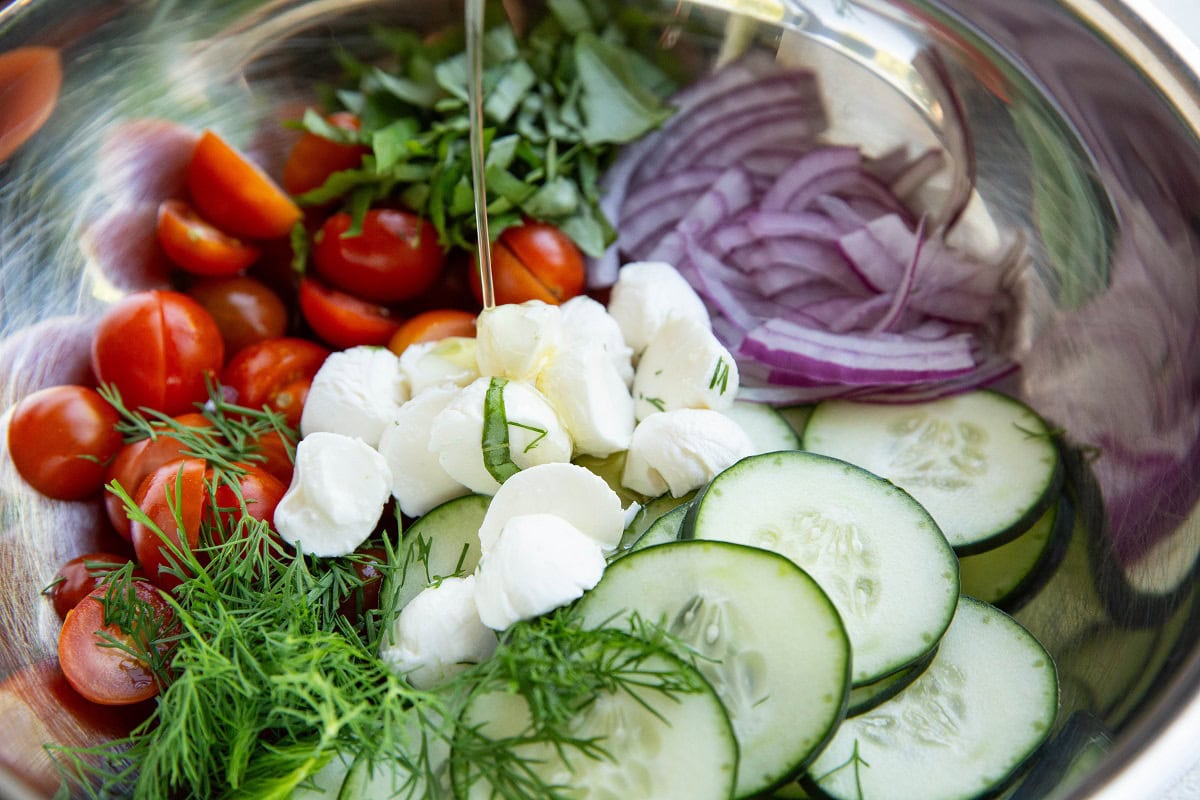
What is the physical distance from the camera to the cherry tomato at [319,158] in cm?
156

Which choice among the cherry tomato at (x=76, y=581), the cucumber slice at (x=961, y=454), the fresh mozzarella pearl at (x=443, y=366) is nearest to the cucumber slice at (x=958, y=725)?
the cucumber slice at (x=961, y=454)

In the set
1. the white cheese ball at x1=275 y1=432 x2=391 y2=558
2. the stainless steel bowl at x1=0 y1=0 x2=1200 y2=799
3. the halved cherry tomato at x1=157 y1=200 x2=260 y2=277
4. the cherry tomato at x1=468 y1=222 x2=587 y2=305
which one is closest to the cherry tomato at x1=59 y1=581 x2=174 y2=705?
the stainless steel bowl at x1=0 y1=0 x2=1200 y2=799

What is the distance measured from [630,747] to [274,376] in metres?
0.86

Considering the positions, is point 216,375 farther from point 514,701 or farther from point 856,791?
point 856,791

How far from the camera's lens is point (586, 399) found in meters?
1.19

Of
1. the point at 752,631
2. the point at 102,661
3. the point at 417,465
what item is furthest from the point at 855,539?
the point at 102,661

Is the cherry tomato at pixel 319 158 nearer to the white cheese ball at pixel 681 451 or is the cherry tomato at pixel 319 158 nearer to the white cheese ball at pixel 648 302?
the white cheese ball at pixel 648 302

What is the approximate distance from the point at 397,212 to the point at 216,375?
40 centimetres

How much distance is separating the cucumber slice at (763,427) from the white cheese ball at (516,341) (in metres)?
0.28

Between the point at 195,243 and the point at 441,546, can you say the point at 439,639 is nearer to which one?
the point at 441,546

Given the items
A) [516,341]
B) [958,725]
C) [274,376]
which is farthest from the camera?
[274,376]

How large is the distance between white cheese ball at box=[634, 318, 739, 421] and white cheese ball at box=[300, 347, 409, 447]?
0.36 m

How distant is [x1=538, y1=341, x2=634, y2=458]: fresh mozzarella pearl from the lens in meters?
1.20

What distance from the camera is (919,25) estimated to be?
57.8 inches
